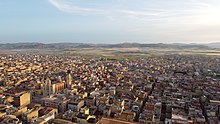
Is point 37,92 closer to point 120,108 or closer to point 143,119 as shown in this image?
point 120,108

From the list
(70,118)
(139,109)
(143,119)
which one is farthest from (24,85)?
(143,119)

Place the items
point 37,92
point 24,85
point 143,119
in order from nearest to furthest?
point 143,119 < point 37,92 < point 24,85

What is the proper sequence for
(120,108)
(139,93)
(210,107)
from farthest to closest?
(139,93) → (210,107) → (120,108)

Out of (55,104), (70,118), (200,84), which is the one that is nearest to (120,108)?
(70,118)

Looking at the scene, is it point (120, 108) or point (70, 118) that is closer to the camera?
point (70, 118)

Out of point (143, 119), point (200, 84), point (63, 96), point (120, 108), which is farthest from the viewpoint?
A: point (200, 84)

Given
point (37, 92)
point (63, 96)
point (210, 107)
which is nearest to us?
point (210, 107)

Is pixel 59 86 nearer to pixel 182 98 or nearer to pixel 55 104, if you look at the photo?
pixel 55 104

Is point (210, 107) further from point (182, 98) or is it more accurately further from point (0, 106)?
point (0, 106)

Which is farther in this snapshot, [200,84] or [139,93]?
[200,84]
